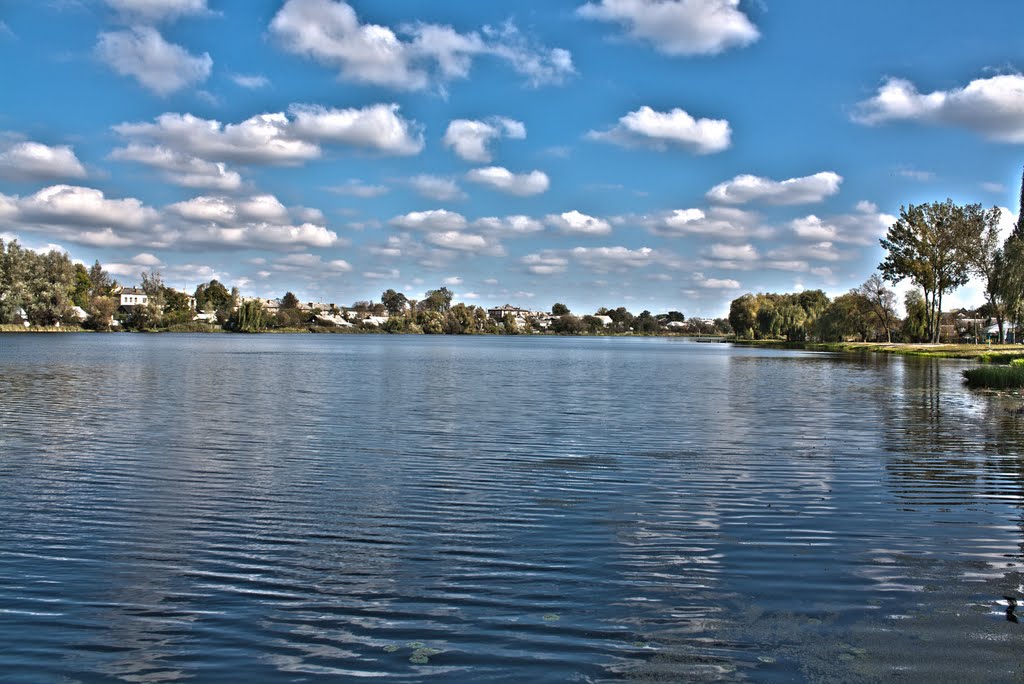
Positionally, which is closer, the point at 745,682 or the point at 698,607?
the point at 745,682

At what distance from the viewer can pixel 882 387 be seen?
142 ft

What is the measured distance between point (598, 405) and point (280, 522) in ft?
69.7

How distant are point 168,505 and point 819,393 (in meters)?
33.1

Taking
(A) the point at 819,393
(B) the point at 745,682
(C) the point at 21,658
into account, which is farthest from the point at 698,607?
(A) the point at 819,393

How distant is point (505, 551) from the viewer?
10836 millimetres

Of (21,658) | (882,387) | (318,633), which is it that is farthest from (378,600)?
(882,387)

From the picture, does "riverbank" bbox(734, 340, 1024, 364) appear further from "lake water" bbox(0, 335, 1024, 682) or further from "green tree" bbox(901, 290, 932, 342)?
"lake water" bbox(0, 335, 1024, 682)

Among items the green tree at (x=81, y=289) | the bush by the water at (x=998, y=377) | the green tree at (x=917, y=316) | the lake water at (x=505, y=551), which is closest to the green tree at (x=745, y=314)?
the green tree at (x=917, y=316)

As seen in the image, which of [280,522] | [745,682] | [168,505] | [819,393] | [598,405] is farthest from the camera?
[819,393]

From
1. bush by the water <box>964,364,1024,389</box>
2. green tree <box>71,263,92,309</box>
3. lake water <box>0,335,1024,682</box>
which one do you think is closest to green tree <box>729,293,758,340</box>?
bush by the water <box>964,364,1024,389</box>

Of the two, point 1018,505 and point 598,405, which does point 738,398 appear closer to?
point 598,405

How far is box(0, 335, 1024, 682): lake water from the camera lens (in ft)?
24.4

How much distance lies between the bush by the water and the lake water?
20.0 m

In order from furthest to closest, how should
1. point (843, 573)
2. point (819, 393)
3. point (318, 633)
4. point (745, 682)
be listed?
point (819, 393) < point (843, 573) < point (318, 633) < point (745, 682)
